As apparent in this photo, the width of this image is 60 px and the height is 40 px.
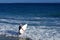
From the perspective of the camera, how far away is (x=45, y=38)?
61.3 feet

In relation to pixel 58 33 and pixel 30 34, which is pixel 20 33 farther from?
pixel 58 33

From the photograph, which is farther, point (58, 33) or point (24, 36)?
point (58, 33)

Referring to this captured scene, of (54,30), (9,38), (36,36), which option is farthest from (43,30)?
(9,38)

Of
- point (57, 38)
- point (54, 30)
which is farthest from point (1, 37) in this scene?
point (54, 30)

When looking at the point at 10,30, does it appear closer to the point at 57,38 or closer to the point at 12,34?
the point at 12,34

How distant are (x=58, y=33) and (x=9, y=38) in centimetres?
414

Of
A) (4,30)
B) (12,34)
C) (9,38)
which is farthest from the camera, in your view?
(4,30)

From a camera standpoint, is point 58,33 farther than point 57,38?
Yes

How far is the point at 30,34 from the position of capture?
19.9 meters

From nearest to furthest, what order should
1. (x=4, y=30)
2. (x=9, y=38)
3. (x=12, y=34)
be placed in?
(x=9, y=38) < (x=12, y=34) < (x=4, y=30)

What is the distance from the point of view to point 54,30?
71.6 feet

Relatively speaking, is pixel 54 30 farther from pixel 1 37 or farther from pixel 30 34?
pixel 1 37

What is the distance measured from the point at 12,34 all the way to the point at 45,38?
244 cm

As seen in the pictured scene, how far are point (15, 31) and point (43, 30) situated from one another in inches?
85.3
